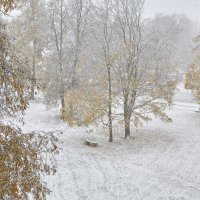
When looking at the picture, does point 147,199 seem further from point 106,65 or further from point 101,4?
point 101,4

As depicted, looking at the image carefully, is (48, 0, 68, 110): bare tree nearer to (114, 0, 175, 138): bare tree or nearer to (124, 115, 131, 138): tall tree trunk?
(114, 0, 175, 138): bare tree

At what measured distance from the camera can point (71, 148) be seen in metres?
24.4

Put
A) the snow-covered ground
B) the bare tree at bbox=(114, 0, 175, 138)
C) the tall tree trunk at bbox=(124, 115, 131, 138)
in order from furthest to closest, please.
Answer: the tall tree trunk at bbox=(124, 115, 131, 138) → the bare tree at bbox=(114, 0, 175, 138) → the snow-covered ground

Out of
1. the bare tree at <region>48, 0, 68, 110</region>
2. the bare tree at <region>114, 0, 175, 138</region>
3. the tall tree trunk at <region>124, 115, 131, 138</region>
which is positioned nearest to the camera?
the bare tree at <region>114, 0, 175, 138</region>

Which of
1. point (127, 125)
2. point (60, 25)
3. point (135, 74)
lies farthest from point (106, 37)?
point (60, 25)

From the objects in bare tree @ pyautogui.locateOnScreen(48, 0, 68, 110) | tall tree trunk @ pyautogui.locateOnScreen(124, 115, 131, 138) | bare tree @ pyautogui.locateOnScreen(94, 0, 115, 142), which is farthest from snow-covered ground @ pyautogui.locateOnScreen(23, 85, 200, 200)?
bare tree @ pyautogui.locateOnScreen(48, 0, 68, 110)

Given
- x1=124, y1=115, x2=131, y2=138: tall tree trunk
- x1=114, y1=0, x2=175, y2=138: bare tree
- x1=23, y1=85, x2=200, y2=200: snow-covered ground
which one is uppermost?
x1=114, y1=0, x2=175, y2=138: bare tree

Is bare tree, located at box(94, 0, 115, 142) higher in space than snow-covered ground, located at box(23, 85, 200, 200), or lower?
higher

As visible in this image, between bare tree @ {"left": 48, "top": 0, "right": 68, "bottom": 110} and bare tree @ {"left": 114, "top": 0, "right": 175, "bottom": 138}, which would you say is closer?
bare tree @ {"left": 114, "top": 0, "right": 175, "bottom": 138}

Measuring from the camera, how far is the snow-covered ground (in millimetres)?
18094

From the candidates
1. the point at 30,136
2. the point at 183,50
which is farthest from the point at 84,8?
the point at 183,50

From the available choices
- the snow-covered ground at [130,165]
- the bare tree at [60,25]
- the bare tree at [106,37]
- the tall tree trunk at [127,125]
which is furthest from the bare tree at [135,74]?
the bare tree at [60,25]

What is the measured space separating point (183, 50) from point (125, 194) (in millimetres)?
68305

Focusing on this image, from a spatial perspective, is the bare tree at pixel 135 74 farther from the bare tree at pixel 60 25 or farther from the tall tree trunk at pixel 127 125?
the bare tree at pixel 60 25
